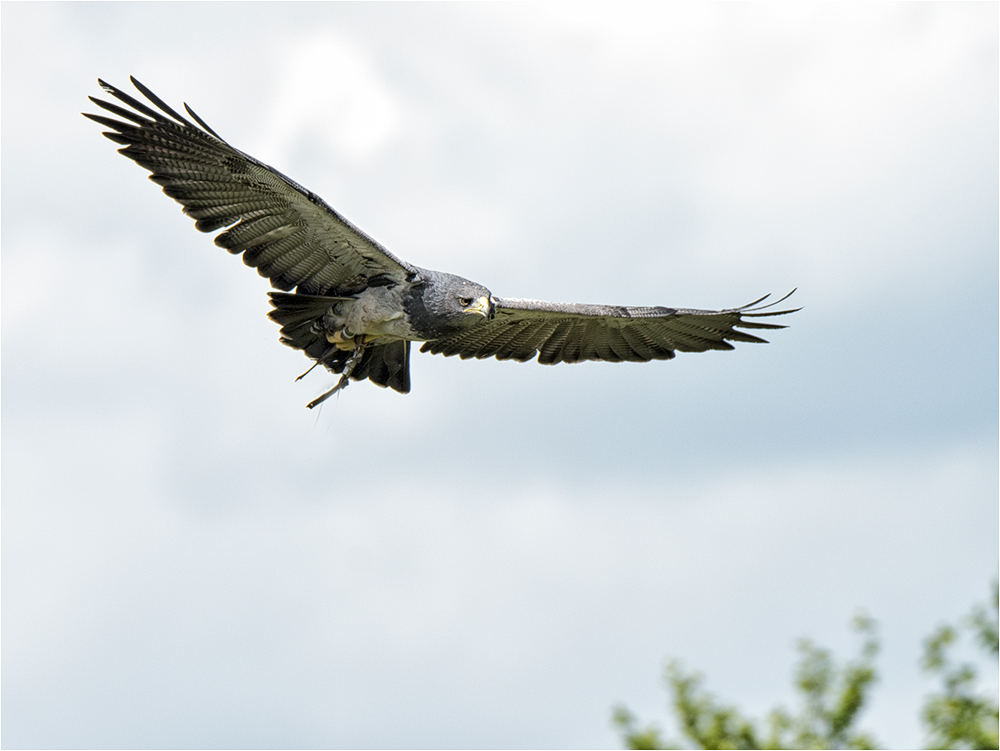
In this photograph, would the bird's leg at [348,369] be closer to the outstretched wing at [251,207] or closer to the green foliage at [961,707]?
the outstretched wing at [251,207]

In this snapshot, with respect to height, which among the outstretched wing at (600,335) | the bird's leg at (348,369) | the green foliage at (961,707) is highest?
the outstretched wing at (600,335)

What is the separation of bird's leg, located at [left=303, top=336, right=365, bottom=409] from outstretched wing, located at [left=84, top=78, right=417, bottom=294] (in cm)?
53

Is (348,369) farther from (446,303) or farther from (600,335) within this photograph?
(600,335)

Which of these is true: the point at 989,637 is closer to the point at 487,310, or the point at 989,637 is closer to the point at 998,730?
the point at 998,730

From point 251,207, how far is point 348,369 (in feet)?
6.00

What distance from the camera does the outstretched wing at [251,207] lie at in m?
11.0

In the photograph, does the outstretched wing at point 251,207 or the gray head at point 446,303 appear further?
the gray head at point 446,303

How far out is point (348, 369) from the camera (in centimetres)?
1236

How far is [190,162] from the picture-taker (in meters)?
11.2

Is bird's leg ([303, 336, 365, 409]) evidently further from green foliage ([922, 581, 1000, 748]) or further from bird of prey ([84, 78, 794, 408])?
green foliage ([922, 581, 1000, 748])

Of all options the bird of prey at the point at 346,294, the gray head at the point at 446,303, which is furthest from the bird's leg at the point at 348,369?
the gray head at the point at 446,303

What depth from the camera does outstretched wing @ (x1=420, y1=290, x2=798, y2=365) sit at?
12.7 meters

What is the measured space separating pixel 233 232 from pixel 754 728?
5.96 metres

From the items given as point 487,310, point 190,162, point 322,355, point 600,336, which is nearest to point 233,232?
point 190,162
